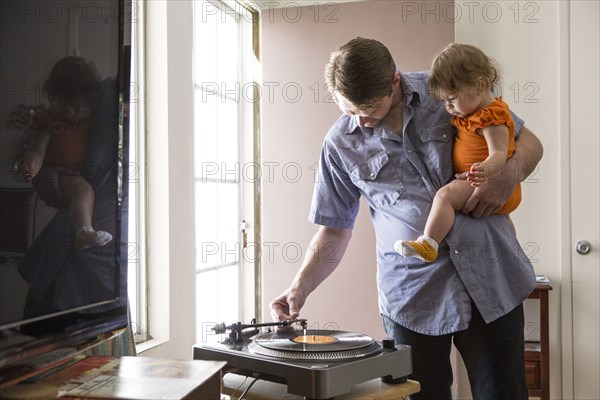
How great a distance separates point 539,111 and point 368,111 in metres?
1.85

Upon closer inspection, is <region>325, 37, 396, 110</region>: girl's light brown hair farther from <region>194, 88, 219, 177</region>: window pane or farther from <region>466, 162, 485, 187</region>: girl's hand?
<region>194, 88, 219, 177</region>: window pane

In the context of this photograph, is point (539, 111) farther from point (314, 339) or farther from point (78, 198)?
point (78, 198)

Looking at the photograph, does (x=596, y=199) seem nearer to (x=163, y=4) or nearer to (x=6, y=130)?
(x=163, y=4)

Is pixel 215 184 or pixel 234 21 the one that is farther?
pixel 234 21

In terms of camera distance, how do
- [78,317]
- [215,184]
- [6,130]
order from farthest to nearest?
[215,184], [78,317], [6,130]

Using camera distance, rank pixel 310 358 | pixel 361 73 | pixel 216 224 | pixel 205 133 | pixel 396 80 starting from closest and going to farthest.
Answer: pixel 310 358 < pixel 361 73 < pixel 396 80 < pixel 205 133 < pixel 216 224

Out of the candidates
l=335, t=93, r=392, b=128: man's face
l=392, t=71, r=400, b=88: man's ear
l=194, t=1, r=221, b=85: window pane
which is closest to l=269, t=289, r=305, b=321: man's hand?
l=335, t=93, r=392, b=128: man's face

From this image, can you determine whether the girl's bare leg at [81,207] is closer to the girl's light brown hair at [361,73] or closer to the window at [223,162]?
the girl's light brown hair at [361,73]

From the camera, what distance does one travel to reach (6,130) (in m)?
0.75

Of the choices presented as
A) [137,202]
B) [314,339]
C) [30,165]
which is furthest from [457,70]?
[30,165]

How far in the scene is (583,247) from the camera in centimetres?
314

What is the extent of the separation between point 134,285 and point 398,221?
919 mm

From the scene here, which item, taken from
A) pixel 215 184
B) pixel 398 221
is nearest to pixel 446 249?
pixel 398 221

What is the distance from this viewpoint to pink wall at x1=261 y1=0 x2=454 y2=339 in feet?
10.3
